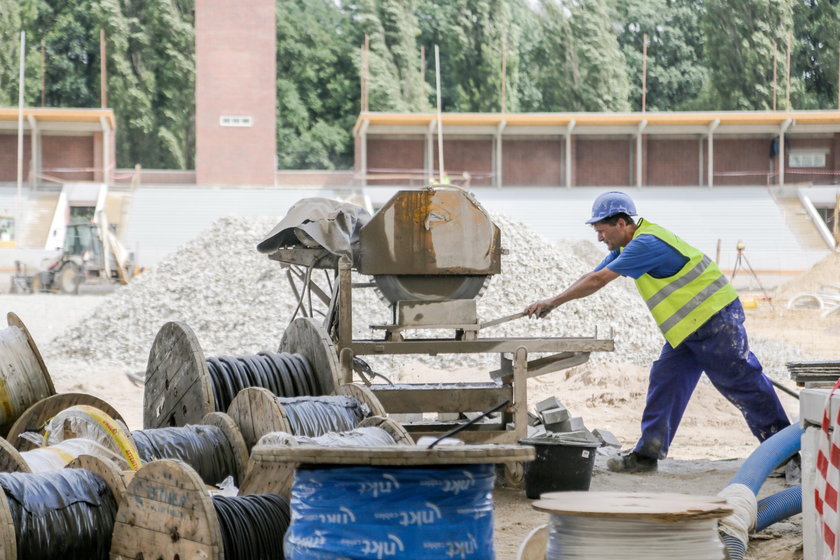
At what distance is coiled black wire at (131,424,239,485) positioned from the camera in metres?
6.04

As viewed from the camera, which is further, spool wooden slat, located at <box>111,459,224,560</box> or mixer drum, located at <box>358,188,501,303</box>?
mixer drum, located at <box>358,188,501,303</box>

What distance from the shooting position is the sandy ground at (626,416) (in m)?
7.29

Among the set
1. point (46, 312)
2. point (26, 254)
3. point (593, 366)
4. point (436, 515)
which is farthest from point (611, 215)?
point (26, 254)

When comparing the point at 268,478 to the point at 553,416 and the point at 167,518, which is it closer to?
the point at 167,518

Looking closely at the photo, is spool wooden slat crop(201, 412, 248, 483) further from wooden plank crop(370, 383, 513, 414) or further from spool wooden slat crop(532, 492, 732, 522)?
spool wooden slat crop(532, 492, 732, 522)

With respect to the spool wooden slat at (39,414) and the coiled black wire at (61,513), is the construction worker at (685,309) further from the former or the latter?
the coiled black wire at (61,513)

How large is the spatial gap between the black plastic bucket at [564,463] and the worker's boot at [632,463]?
1.27m

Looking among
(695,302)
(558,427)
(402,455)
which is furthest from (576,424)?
(402,455)

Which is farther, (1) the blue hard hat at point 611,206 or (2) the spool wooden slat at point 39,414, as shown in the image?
(1) the blue hard hat at point 611,206

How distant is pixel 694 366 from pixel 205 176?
1573 inches

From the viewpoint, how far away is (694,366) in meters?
8.72

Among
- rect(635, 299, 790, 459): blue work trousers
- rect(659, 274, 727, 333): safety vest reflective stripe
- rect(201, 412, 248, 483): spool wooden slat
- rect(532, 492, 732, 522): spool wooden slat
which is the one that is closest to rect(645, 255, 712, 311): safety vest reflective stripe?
rect(659, 274, 727, 333): safety vest reflective stripe

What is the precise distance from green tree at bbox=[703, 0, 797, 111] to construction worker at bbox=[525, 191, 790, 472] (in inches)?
2063

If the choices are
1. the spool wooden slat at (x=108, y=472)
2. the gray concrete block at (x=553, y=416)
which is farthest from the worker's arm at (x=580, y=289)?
the spool wooden slat at (x=108, y=472)
